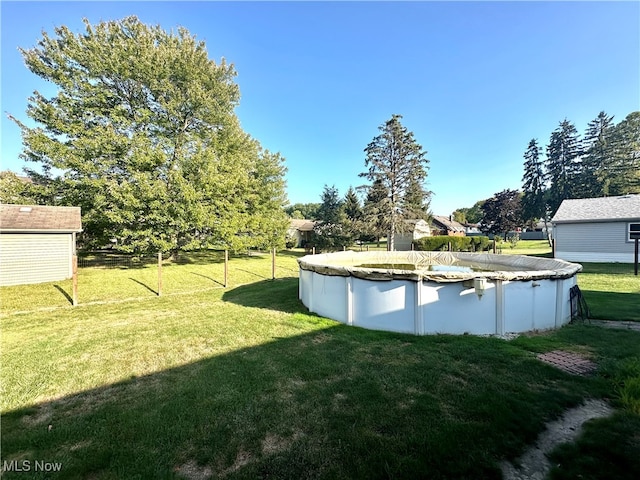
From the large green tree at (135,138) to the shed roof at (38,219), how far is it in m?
1.30

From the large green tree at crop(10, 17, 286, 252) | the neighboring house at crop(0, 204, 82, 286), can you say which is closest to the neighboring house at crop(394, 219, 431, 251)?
the large green tree at crop(10, 17, 286, 252)

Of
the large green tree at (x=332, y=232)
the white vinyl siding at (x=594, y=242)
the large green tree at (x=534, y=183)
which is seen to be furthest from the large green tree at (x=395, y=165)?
the large green tree at (x=534, y=183)

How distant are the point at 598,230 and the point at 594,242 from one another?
73 cm

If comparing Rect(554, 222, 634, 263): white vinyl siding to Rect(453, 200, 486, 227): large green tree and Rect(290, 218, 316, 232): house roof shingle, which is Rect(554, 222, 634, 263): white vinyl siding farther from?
Rect(453, 200, 486, 227): large green tree

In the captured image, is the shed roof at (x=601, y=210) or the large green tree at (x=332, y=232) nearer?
the shed roof at (x=601, y=210)

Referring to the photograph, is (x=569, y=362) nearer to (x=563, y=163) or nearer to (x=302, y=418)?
(x=302, y=418)

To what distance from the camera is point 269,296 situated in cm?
867

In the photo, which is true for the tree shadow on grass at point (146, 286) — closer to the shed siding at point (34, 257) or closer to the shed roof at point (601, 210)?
the shed siding at point (34, 257)

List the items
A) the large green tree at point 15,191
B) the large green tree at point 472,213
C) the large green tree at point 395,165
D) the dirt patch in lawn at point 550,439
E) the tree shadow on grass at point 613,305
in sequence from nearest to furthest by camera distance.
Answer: the dirt patch in lawn at point 550,439 → the tree shadow on grass at point 613,305 → the large green tree at point 15,191 → the large green tree at point 395,165 → the large green tree at point 472,213

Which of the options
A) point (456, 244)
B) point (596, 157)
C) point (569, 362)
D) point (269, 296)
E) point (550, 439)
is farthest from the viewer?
point (596, 157)

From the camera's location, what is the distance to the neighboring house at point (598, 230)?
1540 cm

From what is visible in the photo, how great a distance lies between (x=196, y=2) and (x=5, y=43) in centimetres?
1030

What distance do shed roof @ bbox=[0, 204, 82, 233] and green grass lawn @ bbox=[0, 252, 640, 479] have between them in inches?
283

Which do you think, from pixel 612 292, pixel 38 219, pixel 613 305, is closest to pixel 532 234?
pixel 612 292
